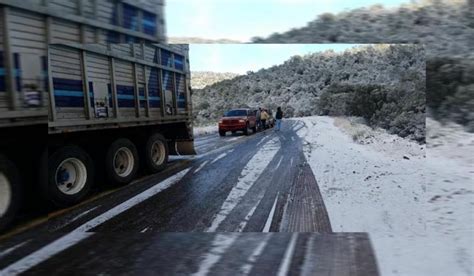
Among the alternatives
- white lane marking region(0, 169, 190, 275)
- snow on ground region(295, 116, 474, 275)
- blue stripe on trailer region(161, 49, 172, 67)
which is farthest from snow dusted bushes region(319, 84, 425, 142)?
white lane marking region(0, 169, 190, 275)

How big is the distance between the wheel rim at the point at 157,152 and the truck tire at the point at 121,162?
0.56ft

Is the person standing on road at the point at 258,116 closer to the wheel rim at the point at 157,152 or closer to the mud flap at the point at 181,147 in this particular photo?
the mud flap at the point at 181,147

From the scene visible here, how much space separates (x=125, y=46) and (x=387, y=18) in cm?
237

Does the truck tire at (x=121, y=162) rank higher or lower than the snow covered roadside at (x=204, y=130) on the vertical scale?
lower

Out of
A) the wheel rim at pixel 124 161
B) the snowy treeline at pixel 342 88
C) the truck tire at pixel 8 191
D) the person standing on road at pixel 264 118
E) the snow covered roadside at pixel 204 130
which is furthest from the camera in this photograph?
the wheel rim at pixel 124 161

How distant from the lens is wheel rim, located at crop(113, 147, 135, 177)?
4039 millimetres

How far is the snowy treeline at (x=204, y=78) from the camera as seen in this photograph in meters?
3.67

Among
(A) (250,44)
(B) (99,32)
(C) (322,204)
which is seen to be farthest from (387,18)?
(B) (99,32)

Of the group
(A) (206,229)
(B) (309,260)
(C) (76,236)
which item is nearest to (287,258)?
(B) (309,260)

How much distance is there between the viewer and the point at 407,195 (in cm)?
346

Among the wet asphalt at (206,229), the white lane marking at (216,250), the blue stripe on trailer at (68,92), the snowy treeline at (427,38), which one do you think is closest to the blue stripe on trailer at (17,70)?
the blue stripe on trailer at (68,92)

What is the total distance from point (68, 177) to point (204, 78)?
154cm

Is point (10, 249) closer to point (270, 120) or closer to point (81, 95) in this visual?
point (81, 95)

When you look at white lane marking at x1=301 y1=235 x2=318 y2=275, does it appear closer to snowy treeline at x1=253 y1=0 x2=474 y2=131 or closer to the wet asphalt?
the wet asphalt
